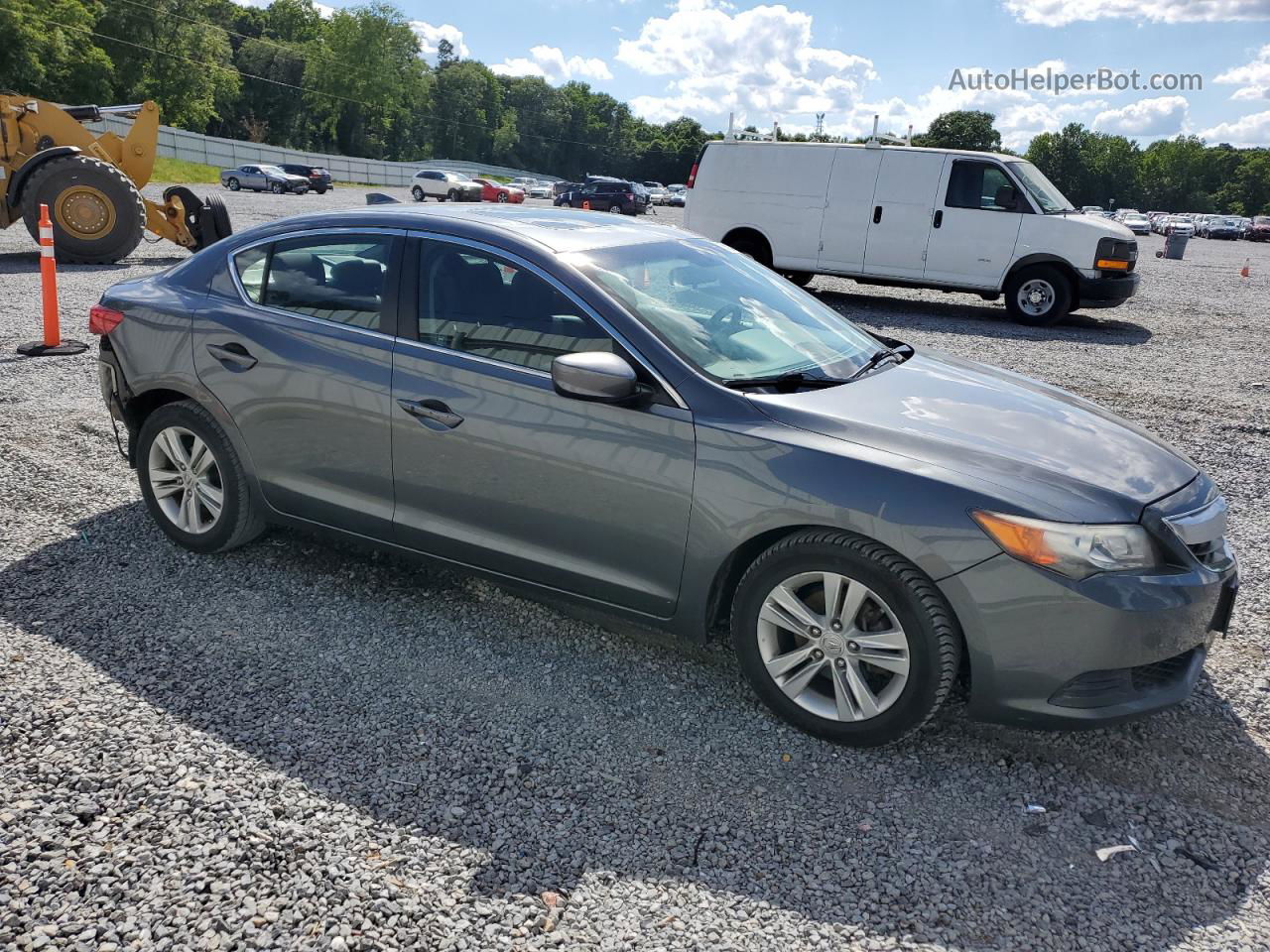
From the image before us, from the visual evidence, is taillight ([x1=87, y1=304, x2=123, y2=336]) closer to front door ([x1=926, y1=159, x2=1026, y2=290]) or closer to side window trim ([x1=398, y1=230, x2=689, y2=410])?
side window trim ([x1=398, y1=230, x2=689, y2=410])

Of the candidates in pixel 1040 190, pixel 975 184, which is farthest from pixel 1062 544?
pixel 1040 190

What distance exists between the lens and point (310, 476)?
4.15 metres

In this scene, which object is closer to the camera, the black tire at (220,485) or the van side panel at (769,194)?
the black tire at (220,485)

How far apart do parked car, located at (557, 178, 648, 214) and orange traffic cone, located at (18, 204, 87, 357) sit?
3941 centimetres

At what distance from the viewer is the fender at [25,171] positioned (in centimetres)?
1345

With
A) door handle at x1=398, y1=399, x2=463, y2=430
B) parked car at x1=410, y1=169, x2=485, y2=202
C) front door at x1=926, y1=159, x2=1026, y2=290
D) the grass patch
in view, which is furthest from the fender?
parked car at x1=410, y1=169, x2=485, y2=202

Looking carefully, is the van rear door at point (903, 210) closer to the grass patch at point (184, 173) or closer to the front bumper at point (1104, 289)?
the front bumper at point (1104, 289)

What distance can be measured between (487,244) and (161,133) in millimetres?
60881

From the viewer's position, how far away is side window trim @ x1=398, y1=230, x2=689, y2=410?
340 cm

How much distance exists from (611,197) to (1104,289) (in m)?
37.0

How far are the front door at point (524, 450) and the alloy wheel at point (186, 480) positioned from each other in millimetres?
1088

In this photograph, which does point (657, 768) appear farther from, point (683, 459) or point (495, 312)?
point (495, 312)

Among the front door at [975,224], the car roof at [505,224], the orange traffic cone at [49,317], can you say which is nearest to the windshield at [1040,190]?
the front door at [975,224]

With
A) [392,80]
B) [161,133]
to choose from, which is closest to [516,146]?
[392,80]
